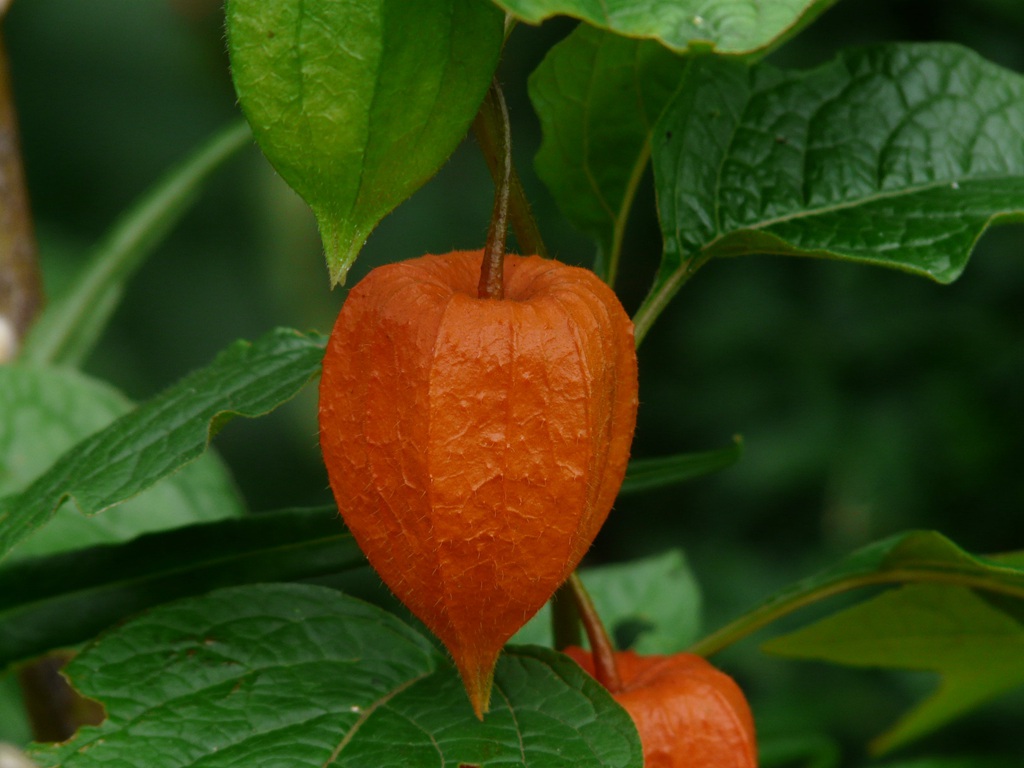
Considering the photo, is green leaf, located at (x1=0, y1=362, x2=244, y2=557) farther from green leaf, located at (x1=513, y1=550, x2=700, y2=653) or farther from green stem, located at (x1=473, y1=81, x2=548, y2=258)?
green stem, located at (x1=473, y1=81, x2=548, y2=258)

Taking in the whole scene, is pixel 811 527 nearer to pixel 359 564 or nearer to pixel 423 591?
pixel 359 564

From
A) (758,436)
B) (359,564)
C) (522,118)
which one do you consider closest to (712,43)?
(359,564)

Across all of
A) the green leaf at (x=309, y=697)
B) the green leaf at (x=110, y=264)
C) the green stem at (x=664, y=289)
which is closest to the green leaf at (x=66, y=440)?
the green leaf at (x=110, y=264)

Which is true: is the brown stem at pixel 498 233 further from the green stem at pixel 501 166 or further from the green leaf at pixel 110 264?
the green leaf at pixel 110 264

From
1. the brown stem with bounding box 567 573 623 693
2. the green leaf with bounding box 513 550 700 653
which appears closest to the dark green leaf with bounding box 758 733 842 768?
the green leaf with bounding box 513 550 700 653

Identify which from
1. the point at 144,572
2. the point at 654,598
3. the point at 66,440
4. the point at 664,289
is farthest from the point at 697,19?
the point at 654,598
